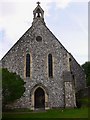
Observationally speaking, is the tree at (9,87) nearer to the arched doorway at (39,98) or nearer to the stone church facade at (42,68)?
the stone church facade at (42,68)

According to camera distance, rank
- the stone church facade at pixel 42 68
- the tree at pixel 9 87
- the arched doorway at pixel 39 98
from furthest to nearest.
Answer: the arched doorway at pixel 39 98 < the stone church facade at pixel 42 68 < the tree at pixel 9 87

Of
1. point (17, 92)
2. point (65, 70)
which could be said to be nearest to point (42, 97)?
point (65, 70)

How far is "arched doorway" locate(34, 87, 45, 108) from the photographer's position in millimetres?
44781

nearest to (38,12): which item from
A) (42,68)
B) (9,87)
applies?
(42,68)

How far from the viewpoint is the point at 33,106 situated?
145 feet

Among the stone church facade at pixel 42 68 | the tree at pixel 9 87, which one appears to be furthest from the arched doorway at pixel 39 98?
the tree at pixel 9 87

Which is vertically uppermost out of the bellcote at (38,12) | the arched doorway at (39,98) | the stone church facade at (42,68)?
the bellcote at (38,12)

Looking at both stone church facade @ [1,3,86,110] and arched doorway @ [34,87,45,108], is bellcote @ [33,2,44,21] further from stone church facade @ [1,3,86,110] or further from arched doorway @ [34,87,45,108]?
arched doorway @ [34,87,45,108]

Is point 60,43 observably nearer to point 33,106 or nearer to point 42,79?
point 42,79

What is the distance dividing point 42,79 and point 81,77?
6.75 metres

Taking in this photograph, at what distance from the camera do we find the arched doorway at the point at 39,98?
147 ft

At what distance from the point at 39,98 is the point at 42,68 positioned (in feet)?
13.2

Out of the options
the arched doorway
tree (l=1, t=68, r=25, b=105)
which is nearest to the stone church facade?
the arched doorway

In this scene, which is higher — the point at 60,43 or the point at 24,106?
the point at 60,43
